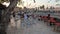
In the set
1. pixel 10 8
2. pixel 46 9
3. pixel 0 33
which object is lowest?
pixel 46 9

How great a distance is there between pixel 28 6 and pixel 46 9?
792 cm

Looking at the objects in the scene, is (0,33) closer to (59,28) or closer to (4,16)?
(4,16)

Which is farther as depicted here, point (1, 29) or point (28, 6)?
point (28, 6)

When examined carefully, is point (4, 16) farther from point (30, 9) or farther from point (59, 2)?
point (30, 9)

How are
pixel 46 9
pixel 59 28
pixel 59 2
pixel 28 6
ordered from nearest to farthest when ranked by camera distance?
pixel 59 28
pixel 59 2
pixel 28 6
pixel 46 9

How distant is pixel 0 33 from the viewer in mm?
8242

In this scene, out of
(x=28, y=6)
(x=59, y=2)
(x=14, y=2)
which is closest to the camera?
(x=14, y=2)

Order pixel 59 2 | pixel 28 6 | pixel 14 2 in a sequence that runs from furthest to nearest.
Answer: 1. pixel 28 6
2. pixel 59 2
3. pixel 14 2

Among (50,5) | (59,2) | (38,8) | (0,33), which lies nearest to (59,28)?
(0,33)

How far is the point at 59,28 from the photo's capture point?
16047 mm

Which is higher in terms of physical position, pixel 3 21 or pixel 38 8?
pixel 3 21

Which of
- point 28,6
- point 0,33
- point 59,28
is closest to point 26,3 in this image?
point 28,6

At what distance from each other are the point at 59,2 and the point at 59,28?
43.2 meters

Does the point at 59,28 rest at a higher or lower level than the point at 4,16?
lower
